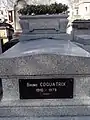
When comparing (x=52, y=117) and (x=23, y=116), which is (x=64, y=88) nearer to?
(x=52, y=117)

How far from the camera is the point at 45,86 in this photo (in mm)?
2744

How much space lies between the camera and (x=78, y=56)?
2.73 meters

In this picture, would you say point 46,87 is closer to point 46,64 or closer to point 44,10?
point 46,64

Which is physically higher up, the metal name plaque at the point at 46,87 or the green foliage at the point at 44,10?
the green foliage at the point at 44,10

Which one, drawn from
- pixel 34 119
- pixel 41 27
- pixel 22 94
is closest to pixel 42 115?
pixel 34 119

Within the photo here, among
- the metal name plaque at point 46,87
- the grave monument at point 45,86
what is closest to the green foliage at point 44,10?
the grave monument at point 45,86

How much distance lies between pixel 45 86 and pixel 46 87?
0.02m

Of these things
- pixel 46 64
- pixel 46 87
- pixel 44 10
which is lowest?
pixel 46 87

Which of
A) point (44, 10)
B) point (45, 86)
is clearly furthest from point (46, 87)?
point (44, 10)

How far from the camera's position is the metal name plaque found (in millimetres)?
2750

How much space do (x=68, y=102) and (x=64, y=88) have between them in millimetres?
188

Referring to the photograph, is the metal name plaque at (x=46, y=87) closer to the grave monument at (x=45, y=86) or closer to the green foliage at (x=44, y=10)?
the grave monument at (x=45, y=86)

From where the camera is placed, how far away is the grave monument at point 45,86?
273cm

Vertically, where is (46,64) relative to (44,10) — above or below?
below
